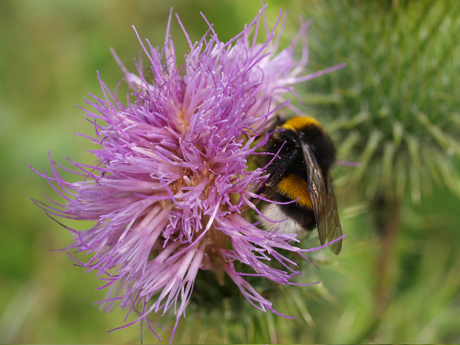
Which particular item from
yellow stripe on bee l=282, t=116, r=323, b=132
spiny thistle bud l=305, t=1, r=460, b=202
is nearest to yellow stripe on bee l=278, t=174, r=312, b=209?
yellow stripe on bee l=282, t=116, r=323, b=132

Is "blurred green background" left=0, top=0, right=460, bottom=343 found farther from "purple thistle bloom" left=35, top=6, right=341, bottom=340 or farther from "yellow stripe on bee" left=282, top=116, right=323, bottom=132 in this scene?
"yellow stripe on bee" left=282, top=116, right=323, bottom=132

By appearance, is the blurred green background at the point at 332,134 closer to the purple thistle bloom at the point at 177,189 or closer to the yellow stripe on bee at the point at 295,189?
the purple thistle bloom at the point at 177,189

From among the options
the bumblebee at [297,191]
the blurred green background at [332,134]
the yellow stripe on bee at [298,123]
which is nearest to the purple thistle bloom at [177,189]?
the bumblebee at [297,191]

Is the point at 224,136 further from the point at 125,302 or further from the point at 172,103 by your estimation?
the point at 125,302

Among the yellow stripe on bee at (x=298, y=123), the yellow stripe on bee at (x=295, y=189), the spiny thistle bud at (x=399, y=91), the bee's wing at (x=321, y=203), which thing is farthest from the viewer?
the spiny thistle bud at (x=399, y=91)

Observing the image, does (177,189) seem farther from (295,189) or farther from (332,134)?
(332,134)

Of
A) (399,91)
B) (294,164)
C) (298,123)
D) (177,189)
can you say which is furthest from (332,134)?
(177,189)

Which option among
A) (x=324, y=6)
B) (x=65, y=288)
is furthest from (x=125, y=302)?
(x=324, y=6)
